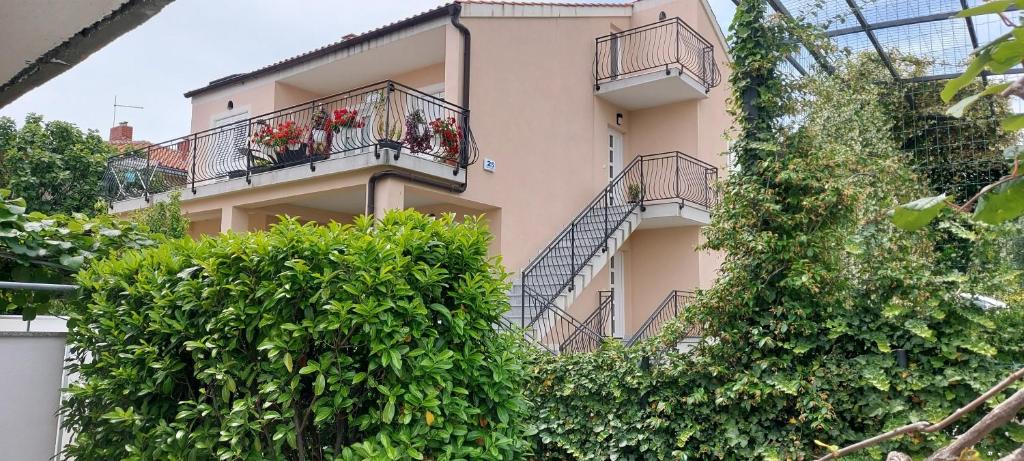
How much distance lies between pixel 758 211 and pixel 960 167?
23.2ft

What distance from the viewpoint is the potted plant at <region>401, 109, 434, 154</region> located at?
1162 cm

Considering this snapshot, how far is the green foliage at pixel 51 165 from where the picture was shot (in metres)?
16.1

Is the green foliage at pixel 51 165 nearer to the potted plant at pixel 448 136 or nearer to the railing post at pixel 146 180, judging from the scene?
the railing post at pixel 146 180

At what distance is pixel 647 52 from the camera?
50.6 ft

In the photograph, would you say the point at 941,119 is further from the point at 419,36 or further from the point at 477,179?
the point at 419,36

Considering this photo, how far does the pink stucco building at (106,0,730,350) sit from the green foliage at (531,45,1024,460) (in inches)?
200

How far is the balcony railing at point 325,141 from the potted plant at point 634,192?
13.2 ft

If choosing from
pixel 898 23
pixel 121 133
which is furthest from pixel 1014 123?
pixel 121 133

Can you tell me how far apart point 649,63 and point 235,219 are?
28.8ft

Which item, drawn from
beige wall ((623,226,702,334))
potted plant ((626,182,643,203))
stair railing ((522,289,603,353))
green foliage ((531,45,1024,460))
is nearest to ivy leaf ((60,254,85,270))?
green foliage ((531,45,1024,460))

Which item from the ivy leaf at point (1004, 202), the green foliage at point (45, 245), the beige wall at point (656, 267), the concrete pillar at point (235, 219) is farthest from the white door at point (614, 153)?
the ivy leaf at point (1004, 202)

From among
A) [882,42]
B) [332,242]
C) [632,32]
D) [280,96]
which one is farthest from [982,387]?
[280,96]

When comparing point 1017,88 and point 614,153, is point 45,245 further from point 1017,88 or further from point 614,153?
point 614,153

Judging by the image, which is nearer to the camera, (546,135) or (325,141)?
(325,141)
